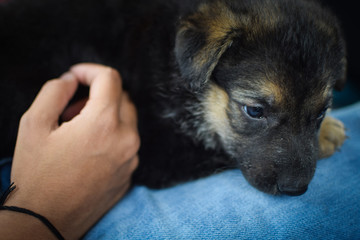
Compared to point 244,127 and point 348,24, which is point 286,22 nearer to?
point 244,127

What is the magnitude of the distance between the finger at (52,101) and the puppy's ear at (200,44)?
804 millimetres

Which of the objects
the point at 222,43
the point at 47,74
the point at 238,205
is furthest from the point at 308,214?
the point at 47,74

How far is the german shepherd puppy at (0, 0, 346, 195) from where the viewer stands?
1801mm

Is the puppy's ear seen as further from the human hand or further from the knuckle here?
the knuckle

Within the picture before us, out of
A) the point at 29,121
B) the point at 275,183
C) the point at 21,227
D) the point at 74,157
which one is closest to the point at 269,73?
the point at 275,183

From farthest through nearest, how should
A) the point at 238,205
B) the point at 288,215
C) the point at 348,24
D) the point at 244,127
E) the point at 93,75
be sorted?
the point at 348,24 → the point at 93,75 → the point at 244,127 → the point at 238,205 → the point at 288,215

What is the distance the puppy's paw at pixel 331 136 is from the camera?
2.08 metres

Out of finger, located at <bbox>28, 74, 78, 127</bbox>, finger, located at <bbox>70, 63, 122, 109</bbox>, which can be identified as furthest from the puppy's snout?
finger, located at <bbox>28, 74, 78, 127</bbox>

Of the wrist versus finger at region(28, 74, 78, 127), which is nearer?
the wrist

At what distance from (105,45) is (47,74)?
0.48 metres

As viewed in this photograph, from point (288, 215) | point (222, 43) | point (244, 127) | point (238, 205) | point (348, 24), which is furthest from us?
point (348, 24)

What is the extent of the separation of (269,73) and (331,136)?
0.79m

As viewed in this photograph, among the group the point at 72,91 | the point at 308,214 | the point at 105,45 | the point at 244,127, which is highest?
the point at 105,45

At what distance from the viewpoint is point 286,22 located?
1.86 m
